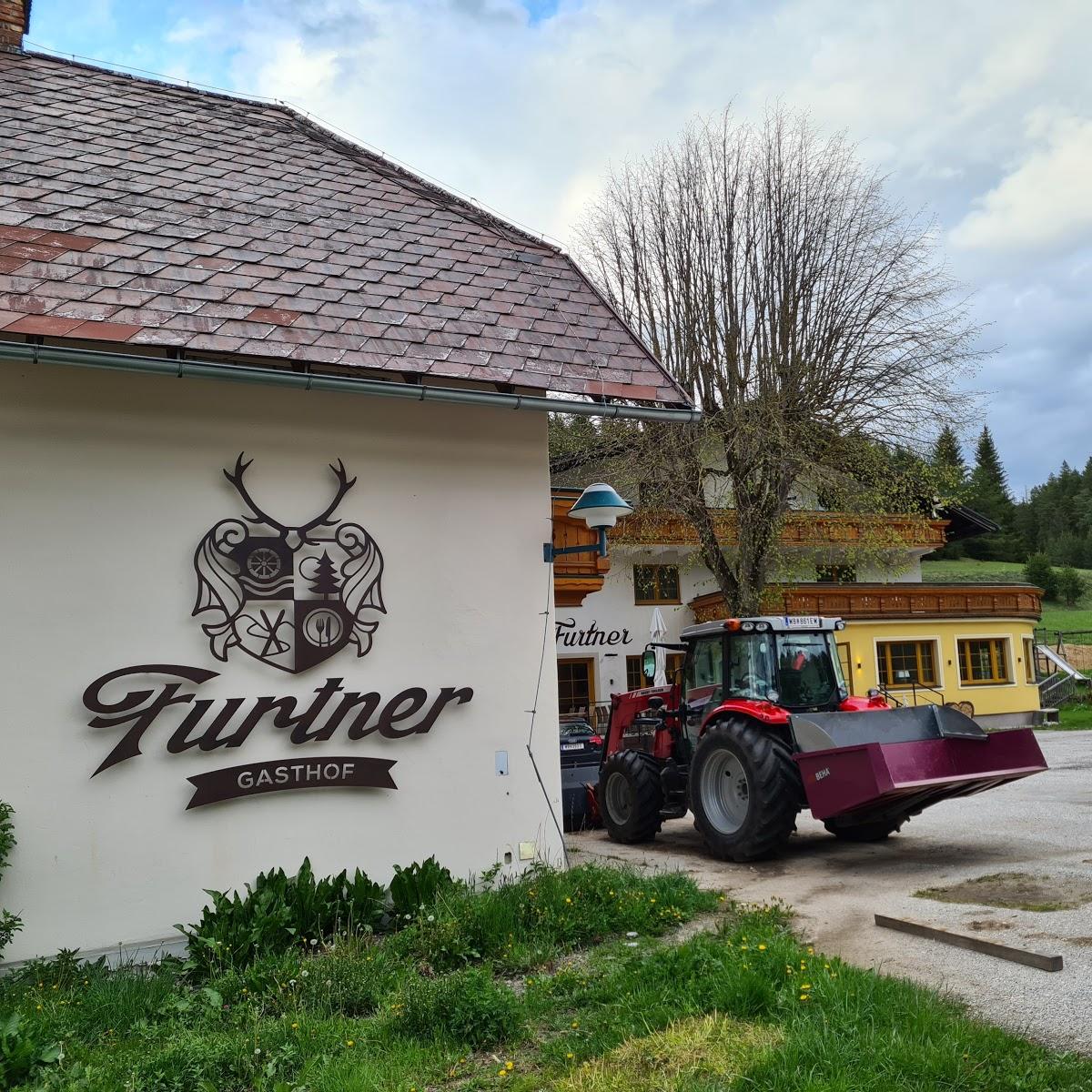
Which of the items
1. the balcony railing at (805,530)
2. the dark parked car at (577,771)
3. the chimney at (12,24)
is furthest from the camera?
the balcony railing at (805,530)

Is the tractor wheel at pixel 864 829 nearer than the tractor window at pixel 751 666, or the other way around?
the tractor wheel at pixel 864 829

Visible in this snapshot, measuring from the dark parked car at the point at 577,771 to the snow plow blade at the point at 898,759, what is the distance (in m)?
3.55

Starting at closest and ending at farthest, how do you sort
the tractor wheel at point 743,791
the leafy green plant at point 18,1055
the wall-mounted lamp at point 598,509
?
the leafy green plant at point 18,1055 < the wall-mounted lamp at point 598,509 < the tractor wheel at point 743,791

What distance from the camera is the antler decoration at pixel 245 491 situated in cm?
716

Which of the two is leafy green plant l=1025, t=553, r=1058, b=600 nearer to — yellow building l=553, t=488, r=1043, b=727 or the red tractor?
yellow building l=553, t=488, r=1043, b=727

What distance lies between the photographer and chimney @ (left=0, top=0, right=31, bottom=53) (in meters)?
10.4

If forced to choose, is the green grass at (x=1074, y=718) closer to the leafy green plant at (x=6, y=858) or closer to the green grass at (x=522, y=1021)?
the green grass at (x=522, y=1021)

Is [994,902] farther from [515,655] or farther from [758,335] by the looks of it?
[758,335]

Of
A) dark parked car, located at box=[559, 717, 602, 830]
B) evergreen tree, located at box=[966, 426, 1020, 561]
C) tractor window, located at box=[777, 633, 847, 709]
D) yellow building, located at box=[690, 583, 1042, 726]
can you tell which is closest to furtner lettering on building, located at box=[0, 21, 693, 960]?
tractor window, located at box=[777, 633, 847, 709]

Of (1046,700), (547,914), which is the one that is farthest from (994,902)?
(1046,700)

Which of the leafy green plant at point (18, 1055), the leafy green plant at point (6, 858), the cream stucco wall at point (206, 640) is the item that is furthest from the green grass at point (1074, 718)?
the leafy green plant at point (18, 1055)

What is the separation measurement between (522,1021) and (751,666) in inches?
230

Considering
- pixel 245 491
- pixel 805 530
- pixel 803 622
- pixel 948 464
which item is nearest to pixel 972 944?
pixel 803 622

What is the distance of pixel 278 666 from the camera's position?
7.14 m
